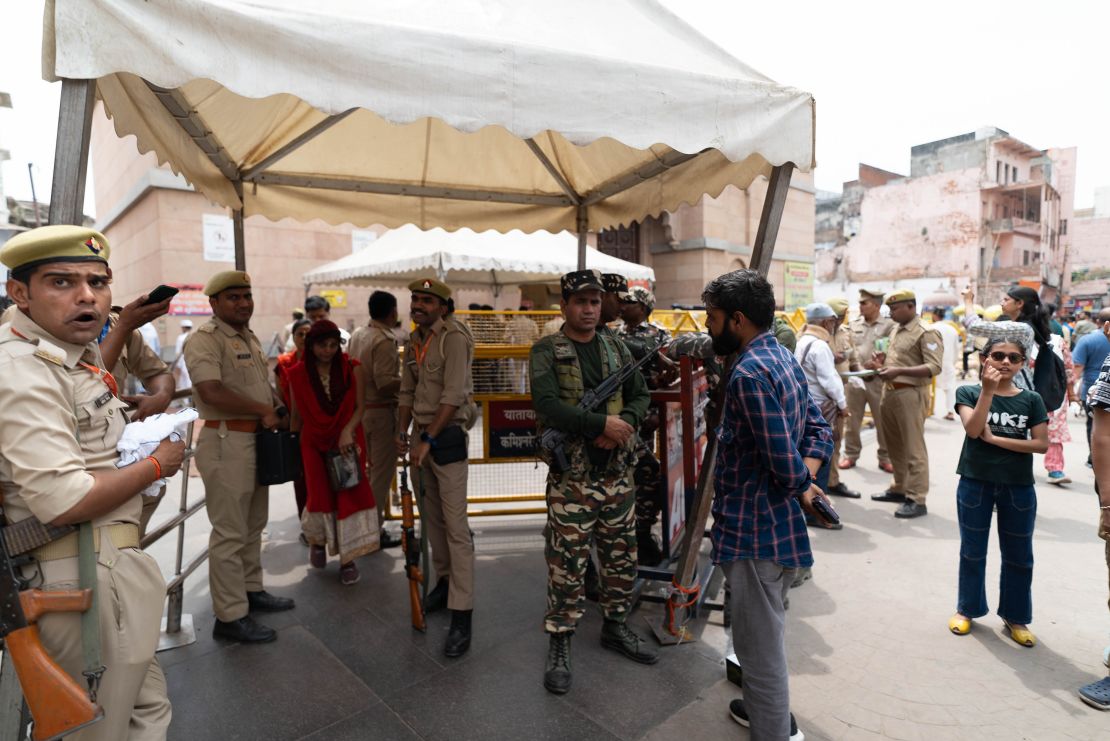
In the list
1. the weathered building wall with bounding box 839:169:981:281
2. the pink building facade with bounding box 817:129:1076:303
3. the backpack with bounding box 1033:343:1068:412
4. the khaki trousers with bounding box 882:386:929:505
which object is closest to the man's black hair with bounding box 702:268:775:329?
the backpack with bounding box 1033:343:1068:412

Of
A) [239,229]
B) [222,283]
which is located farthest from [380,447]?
[239,229]

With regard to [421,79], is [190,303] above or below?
below

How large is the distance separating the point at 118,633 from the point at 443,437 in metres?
1.94

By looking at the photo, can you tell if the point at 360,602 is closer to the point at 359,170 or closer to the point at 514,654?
the point at 514,654

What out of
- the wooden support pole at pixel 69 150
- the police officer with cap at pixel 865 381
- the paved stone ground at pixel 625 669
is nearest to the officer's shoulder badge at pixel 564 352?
the paved stone ground at pixel 625 669

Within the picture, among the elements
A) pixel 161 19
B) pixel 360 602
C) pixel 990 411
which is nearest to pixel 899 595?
pixel 990 411

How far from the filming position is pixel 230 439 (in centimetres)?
343

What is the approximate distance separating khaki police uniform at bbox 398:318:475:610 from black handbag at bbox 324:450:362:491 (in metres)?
0.59

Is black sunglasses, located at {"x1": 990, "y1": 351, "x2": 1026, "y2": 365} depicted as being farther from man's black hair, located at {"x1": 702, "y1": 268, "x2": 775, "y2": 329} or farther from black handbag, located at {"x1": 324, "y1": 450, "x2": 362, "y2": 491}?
black handbag, located at {"x1": 324, "y1": 450, "x2": 362, "y2": 491}

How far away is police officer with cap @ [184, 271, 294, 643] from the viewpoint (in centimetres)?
338

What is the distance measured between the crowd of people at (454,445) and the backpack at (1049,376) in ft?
0.09

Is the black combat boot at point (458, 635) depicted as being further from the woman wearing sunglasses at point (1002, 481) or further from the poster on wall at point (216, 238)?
the poster on wall at point (216, 238)

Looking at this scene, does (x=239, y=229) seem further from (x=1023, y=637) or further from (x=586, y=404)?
(x=1023, y=637)

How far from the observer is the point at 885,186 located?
44969mm
